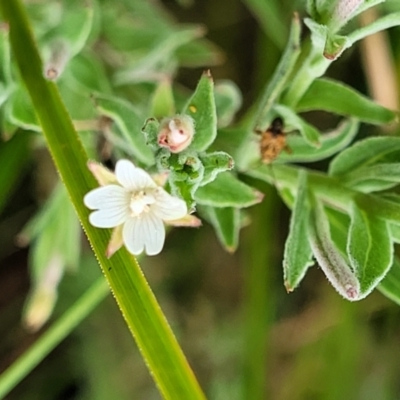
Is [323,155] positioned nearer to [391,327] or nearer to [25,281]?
[391,327]

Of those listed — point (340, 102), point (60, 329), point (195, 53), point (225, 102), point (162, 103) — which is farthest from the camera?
point (195, 53)

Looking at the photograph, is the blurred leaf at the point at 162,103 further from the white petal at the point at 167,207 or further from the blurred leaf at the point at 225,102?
the white petal at the point at 167,207

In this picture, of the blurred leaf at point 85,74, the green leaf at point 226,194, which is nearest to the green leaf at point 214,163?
the green leaf at point 226,194

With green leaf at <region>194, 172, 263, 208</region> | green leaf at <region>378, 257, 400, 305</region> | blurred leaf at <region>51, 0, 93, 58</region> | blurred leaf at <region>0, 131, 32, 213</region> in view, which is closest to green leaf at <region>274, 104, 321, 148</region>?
green leaf at <region>194, 172, 263, 208</region>

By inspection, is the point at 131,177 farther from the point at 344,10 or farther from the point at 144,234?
the point at 344,10

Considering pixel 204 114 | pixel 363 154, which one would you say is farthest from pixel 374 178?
pixel 204 114

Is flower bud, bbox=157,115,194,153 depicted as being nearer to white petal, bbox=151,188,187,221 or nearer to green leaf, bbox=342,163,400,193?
white petal, bbox=151,188,187,221

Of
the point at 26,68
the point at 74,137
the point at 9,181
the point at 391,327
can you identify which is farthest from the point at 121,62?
the point at 391,327
